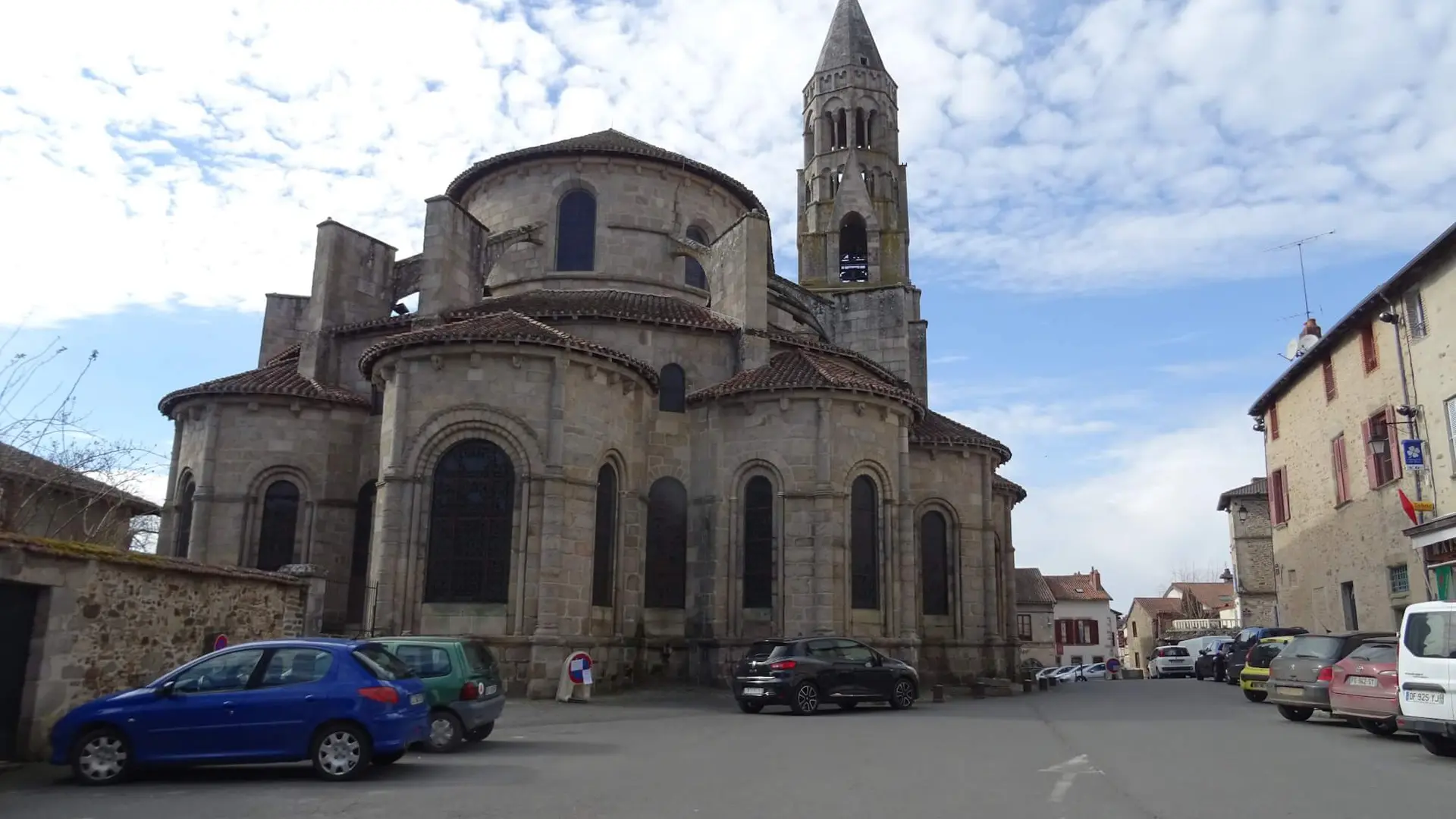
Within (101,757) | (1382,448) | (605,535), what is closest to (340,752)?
(101,757)

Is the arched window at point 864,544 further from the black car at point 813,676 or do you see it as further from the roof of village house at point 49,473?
the roof of village house at point 49,473

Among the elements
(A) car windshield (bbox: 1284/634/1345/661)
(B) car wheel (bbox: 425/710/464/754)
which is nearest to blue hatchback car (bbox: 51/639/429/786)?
(B) car wheel (bbox: 425/710/464/754)

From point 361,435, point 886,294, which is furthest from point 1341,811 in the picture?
point 886,294

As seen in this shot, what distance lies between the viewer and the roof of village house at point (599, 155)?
27438 mm

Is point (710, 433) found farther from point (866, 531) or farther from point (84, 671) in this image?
point (84, 671)

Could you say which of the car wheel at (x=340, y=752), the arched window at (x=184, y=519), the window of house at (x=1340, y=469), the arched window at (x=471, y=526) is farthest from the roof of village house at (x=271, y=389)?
the window of house at (x=1340, y=469)

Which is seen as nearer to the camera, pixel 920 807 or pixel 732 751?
pixel 920 807

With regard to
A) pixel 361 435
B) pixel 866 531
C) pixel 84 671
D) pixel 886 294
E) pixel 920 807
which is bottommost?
pixel 920 807

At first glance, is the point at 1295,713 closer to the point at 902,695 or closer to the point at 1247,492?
the point at 902,695

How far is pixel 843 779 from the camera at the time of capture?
957 cm

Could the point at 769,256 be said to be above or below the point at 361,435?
above

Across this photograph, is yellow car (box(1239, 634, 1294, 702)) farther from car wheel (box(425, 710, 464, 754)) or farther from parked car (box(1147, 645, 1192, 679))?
parked car (box(1147, 645, 1192, 679))

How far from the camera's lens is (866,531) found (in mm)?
22828

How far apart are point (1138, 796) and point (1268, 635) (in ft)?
60.5
